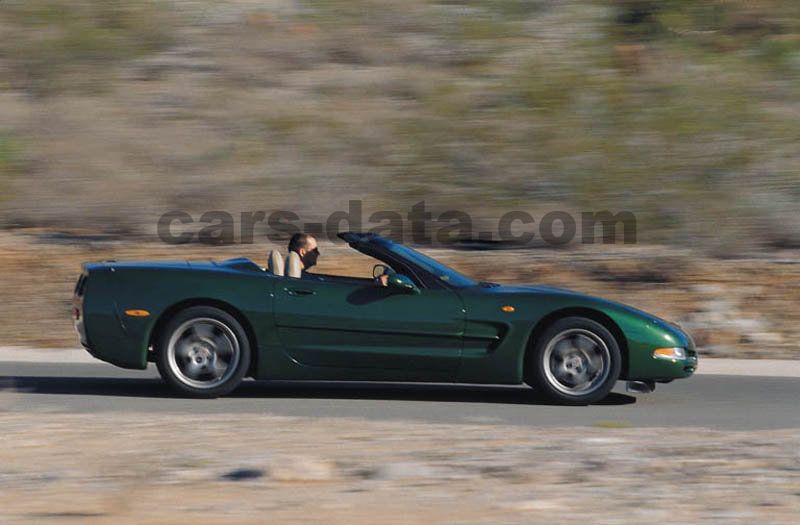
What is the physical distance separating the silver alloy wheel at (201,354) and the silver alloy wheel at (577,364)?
7.63 feet

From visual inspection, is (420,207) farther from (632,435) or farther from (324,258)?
(632,435)

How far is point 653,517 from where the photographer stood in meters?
5.35

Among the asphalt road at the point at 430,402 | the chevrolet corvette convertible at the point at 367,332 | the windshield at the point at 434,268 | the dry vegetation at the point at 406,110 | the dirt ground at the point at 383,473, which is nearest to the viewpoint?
the dirt ground at the point at 383,473

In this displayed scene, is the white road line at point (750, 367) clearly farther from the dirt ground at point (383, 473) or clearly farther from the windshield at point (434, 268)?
the dirt ground at point (383, 473)

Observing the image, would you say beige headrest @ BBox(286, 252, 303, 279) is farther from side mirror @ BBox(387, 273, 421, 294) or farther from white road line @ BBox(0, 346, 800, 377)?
white road line @ BBox(0, 346, 800, 377)

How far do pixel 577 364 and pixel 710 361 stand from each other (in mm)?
3816

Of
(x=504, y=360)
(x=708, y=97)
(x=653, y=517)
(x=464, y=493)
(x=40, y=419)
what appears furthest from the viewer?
(x=708, y=97)

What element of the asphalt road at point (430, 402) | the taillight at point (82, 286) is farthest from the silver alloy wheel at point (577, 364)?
the taillight at point (82, 286)

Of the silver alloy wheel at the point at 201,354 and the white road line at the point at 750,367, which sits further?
the white road line at the point at 750,367

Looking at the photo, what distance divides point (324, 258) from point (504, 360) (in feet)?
18.7

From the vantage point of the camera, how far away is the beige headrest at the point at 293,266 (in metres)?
9.17

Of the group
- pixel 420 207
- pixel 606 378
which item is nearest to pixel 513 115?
pixel 420 207

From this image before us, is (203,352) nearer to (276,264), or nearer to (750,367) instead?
Result: (276,264)

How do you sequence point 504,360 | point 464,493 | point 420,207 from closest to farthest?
point 464,493 < point 504,360 < point 420,207
